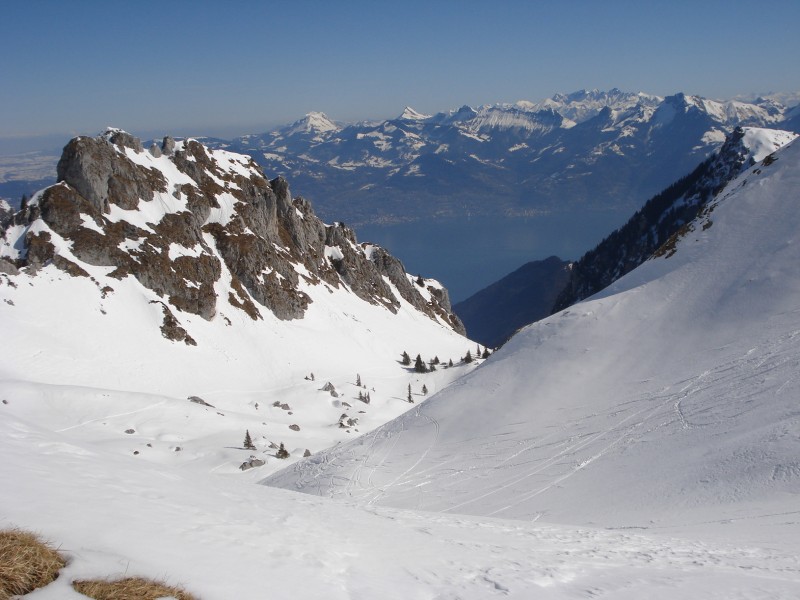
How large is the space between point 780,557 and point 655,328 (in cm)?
2120

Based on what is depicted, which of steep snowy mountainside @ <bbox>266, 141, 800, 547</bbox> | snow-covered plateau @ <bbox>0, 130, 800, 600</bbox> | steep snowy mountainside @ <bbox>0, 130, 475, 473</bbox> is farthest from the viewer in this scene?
steep snowy mountainside @ <bbox>0, 130, 475, 473</bbox>

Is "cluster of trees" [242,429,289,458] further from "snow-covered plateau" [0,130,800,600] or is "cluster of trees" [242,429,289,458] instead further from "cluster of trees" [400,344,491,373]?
"cluster of trees" [400,344,491,373]

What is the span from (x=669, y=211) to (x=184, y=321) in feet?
450

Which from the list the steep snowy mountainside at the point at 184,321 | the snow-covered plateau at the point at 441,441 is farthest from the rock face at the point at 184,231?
the snow-covered plateau at the point at 441,441

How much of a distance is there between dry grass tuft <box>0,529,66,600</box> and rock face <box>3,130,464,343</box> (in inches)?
2640

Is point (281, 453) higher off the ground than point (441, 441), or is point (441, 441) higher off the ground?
point (441, 441)

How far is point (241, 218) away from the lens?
98.6 m

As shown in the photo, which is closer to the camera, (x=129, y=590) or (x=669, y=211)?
(x=129, y=590)

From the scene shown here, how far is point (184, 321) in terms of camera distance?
7306cm

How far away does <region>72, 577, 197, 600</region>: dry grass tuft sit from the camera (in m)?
6.31

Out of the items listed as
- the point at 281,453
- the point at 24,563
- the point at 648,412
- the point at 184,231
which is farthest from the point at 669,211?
the point at 24,563

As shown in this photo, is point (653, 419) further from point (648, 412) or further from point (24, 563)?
point (24, 563)

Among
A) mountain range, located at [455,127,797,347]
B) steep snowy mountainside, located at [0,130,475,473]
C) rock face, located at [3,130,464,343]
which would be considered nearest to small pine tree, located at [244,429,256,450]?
steep snowy mountainside, located at [0,130,475,473]

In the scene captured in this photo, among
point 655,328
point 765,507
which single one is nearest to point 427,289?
point 655,328
